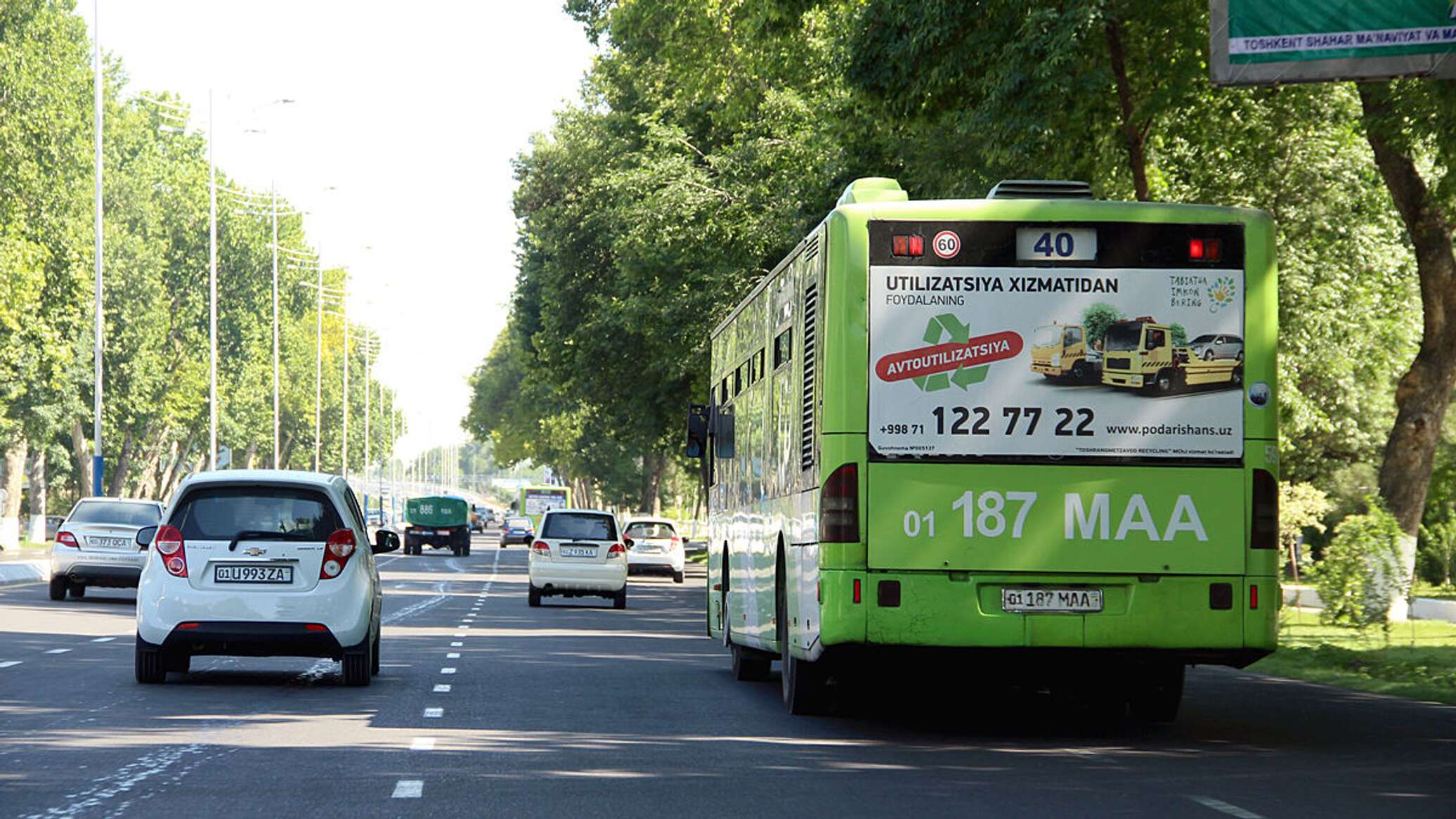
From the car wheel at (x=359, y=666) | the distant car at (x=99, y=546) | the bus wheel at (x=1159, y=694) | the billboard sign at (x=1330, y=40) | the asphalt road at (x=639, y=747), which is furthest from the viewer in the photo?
the distant car at (x=99, y=546)

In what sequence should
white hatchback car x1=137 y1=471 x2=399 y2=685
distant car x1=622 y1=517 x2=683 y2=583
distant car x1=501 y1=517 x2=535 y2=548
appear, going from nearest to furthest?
white hatchback car x1=137 y1=471 x2=399 y2=685
distant car x1=622 y1=517 x2=683 y2=583
distant car x1=501 y1=517 x2=535 y2=548

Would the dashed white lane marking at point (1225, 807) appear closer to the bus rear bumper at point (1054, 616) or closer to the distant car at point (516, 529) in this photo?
the bus rear bumper at point (1054, 616)

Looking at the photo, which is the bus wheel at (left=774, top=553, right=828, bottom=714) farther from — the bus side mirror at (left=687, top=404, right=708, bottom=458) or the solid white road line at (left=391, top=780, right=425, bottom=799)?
the bus side mirror at (left=687, top=404, right=708, bottom=458)

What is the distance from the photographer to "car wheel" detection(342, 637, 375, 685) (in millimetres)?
17391

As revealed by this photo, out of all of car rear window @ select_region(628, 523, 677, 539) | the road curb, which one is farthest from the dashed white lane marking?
car rear window @ select_region(628, 523, 677, 539)

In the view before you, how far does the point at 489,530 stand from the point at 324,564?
162339mm

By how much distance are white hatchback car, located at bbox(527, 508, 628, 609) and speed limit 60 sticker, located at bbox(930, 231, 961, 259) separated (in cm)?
2282

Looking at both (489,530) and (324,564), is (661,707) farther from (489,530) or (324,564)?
(489,530)

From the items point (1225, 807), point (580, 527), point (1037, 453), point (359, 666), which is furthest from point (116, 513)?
point (1225, 807)

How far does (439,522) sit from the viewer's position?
8369 centimetres

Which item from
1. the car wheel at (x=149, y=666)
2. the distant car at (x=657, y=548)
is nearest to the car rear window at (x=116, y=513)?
the car wheel at (x=149, y=666)

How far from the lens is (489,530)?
586 ft

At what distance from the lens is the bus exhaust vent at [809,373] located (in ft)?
46.1

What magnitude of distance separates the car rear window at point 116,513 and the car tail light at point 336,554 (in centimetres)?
1702
